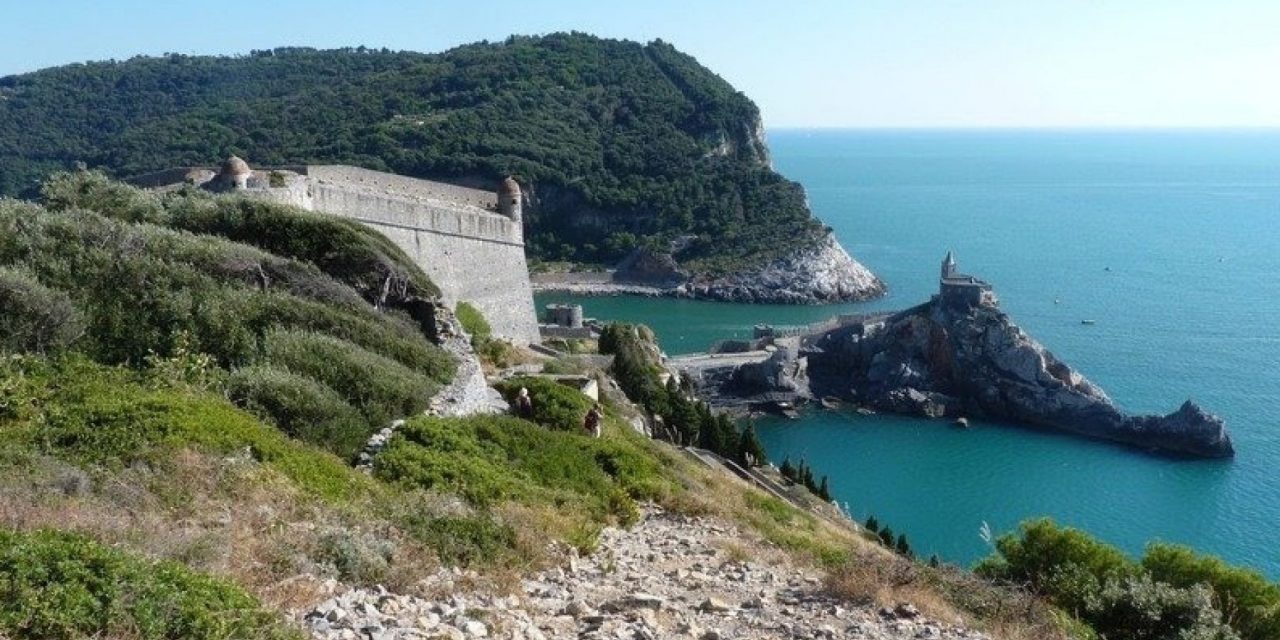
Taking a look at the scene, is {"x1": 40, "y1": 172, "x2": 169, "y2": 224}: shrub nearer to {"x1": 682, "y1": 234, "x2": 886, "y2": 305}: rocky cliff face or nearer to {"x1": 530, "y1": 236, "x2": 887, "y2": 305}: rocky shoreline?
{"x1": 530, "y1": 236, "x2": 887, "y2": 305}: rocky shoreline

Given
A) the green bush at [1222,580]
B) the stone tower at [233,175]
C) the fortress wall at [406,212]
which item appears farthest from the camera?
the fortress wall at [406,212]

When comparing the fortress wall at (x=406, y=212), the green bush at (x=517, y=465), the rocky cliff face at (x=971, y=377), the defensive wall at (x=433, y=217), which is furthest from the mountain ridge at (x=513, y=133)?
the green bush at (x=517, y=465)

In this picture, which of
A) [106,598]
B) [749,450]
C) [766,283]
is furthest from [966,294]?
[106,598]

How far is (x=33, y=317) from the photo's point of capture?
1055cm

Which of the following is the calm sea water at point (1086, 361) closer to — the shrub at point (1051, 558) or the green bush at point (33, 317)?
the shrub at point (1051, 558)

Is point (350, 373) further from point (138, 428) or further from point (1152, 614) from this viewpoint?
point (1152, 614)

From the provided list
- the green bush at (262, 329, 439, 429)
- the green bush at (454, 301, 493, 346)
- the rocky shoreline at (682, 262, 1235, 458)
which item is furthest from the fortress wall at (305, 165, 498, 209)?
the rocky shoreline at (682, 262, 1235, 458)

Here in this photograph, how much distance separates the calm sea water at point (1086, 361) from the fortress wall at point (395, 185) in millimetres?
16452

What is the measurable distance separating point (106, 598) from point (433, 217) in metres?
18.9

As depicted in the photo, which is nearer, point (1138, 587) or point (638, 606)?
point (638, 606)

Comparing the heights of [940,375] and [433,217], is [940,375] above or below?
below

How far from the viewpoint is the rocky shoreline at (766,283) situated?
3088 inches

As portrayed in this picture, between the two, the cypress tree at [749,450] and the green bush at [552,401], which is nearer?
the green bush at [552,401]

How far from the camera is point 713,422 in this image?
29500 mm
